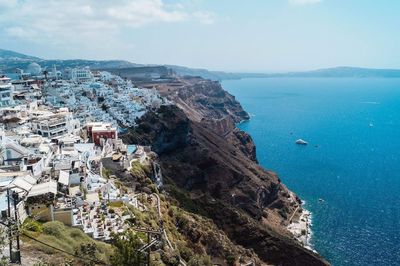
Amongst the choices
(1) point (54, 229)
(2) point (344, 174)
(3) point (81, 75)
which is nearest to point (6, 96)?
(1) point (54, 229)

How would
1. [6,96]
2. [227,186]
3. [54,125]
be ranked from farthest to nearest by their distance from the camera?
[227,186] → [6,96] → [54,125]

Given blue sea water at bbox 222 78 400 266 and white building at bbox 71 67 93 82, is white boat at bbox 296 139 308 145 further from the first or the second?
white building at bbox 71 67 93 82

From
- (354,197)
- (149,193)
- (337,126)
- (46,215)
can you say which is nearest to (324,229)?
(354,197)

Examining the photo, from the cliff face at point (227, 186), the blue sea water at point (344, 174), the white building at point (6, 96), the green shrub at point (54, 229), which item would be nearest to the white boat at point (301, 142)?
the blue sea water at point (344, 174)

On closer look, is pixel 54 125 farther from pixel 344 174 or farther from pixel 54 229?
pixel 344 174

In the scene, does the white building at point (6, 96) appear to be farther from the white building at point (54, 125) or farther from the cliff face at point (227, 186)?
the cliff face at point (227, 186)

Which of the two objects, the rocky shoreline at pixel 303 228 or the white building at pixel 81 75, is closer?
the rocky shoreline at pixel 303 228

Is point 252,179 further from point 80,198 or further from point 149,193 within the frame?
point 80,198
